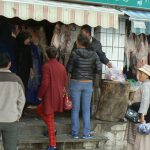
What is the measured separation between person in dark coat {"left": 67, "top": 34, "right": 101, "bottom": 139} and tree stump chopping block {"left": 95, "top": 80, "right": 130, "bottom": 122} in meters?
0.60

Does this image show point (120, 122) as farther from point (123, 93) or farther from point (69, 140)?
point (69, 140)

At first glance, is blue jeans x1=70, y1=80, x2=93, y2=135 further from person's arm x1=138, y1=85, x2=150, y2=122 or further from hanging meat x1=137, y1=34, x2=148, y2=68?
hanging meat x1=137, y1=34, x2=148, y2=68

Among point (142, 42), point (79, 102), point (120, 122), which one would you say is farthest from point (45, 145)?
point (142, 42)

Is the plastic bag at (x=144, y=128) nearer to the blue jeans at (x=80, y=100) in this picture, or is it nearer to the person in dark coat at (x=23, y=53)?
the blue jeans at (x=80, y=100)

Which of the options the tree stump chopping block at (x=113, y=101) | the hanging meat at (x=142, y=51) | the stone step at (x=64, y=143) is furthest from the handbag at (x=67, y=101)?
the hanging meat at (x=142, y=51)

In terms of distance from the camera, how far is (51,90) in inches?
305

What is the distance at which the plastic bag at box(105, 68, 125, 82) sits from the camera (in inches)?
340

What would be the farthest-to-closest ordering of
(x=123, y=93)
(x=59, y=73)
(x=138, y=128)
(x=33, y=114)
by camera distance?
(x=33, y=114)
(x=123, y=93)
(x=59, y=73)
(x=138, y=128)

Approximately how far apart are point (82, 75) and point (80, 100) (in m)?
0.54

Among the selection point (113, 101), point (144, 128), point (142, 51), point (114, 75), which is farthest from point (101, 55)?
point (144, 128)

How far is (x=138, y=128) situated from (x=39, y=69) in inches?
125

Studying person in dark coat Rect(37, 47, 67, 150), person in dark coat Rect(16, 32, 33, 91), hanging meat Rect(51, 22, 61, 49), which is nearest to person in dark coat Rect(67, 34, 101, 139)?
person in dark coat Rect(37, 47, 67, 150)

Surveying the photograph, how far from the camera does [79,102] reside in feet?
26.4

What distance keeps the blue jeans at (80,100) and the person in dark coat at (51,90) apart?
0.93ft
